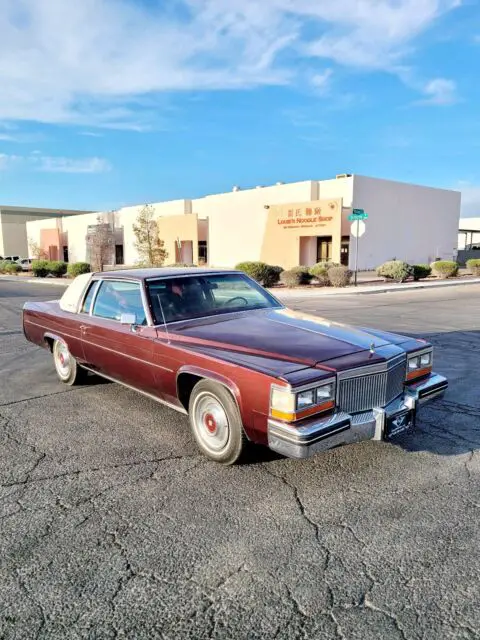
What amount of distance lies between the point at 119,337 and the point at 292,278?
19.1 m

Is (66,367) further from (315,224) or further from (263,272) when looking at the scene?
(315,224)

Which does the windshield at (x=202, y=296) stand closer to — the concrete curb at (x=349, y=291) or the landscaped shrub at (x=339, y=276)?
the concrete curb at (x=349, y=291)

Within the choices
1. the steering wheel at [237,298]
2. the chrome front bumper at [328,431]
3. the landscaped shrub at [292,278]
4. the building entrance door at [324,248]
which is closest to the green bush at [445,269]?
the building entrance door at [324,248]

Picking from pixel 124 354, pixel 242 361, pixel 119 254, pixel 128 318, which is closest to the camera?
pixel 242 361

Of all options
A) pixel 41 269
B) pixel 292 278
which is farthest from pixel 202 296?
pixel 41 269

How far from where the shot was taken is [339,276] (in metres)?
22.9

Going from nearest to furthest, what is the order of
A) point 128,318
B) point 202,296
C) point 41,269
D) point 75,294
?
point 128,318, point 202,296, point 75,294, point 41,269

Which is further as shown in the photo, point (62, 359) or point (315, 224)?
point (315, 224)

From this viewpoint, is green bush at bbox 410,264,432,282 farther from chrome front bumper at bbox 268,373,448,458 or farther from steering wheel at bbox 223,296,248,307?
chrome front bumper at bbox 268,373,448,458

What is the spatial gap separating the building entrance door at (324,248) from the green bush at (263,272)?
28.4 feet

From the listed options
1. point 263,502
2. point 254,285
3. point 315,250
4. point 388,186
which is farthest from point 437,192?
point 263,502

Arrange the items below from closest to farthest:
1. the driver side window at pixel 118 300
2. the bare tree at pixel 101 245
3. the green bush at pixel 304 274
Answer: the driver side window at pixel 118 300, the green bush at pixel 304 274, the bare tree at pixel 101 245

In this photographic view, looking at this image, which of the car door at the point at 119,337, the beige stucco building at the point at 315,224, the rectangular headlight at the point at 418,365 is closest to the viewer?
the rectangular headlight at the point at 418,365

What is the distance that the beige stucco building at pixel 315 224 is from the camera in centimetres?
3033
